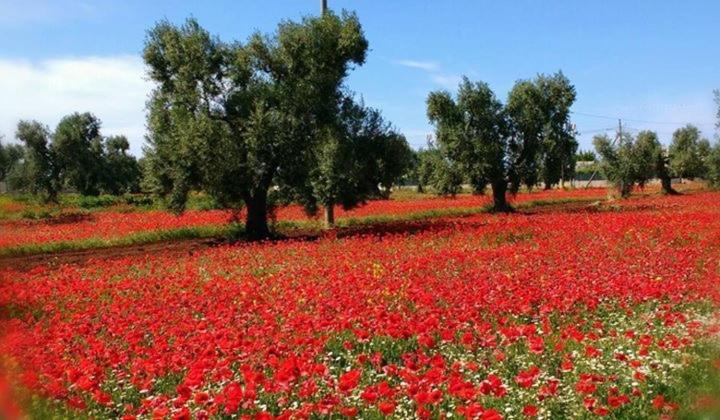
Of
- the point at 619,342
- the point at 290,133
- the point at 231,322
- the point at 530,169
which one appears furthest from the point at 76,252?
the point at 530,169

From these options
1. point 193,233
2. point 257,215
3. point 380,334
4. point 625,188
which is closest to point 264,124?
A: point 257,215

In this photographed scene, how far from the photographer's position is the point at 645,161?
6562cm

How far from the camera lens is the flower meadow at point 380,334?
520cm

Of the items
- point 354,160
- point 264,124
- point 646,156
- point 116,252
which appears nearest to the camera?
point 116,252

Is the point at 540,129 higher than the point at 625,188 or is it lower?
higher

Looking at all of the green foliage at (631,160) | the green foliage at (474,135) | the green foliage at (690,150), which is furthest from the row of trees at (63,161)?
the green foliage at (690,150)

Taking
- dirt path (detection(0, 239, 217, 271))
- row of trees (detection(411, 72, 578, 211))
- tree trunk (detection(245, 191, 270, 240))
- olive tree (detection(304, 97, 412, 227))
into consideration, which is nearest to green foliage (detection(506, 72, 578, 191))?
row of trees (detection(411, 72, 578, 211))

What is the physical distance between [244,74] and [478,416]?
25.5 meters

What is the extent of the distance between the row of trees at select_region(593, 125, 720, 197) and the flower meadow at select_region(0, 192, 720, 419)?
157 feet

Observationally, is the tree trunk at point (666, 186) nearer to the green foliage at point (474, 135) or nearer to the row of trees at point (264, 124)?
the green foliage at point (474, 135)

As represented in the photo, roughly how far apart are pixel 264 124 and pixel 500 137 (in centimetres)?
2333

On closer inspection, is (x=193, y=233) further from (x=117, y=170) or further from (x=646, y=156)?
(x=646, y=156)

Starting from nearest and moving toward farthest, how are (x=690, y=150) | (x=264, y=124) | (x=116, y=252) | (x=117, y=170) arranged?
(x=116, y=252)
(x=264, y=124)
(x=117, y=170)
(x=690, y=150)

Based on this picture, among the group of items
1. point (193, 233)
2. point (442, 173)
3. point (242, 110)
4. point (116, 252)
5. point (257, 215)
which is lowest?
point (116, 252)
